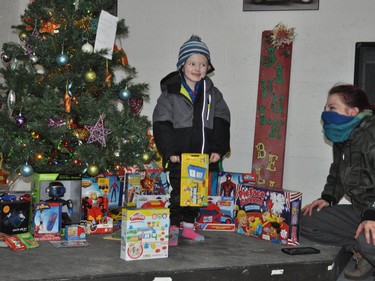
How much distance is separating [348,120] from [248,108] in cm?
129

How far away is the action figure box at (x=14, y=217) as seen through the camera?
103 inches

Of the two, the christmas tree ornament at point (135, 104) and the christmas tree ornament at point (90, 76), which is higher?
the christmas tree ornament at point (90, 76)

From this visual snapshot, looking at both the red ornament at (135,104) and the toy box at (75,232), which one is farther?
the red ornament at (135,104)

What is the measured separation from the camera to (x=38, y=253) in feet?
7.86

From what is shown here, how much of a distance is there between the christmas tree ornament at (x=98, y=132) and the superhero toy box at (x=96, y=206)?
0.25 m

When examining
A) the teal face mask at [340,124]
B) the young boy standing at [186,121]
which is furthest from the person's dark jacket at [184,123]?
the teal face mask at [340,124]

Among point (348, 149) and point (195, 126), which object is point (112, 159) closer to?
point (195, 126)

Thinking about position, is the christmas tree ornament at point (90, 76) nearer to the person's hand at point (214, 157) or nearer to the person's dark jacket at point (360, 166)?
the person's hand at point (214, 157)

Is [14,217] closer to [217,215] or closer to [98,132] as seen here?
[98,132]

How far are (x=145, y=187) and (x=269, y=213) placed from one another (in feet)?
2.75

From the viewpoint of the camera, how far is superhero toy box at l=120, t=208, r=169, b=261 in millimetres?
2322

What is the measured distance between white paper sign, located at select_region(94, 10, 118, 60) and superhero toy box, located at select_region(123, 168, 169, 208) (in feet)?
2.52

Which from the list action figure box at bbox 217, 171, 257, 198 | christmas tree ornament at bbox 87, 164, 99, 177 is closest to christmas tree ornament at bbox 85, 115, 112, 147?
christmas tree ornament at bbox 87, 164, 99, 177

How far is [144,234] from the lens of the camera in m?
2.36
